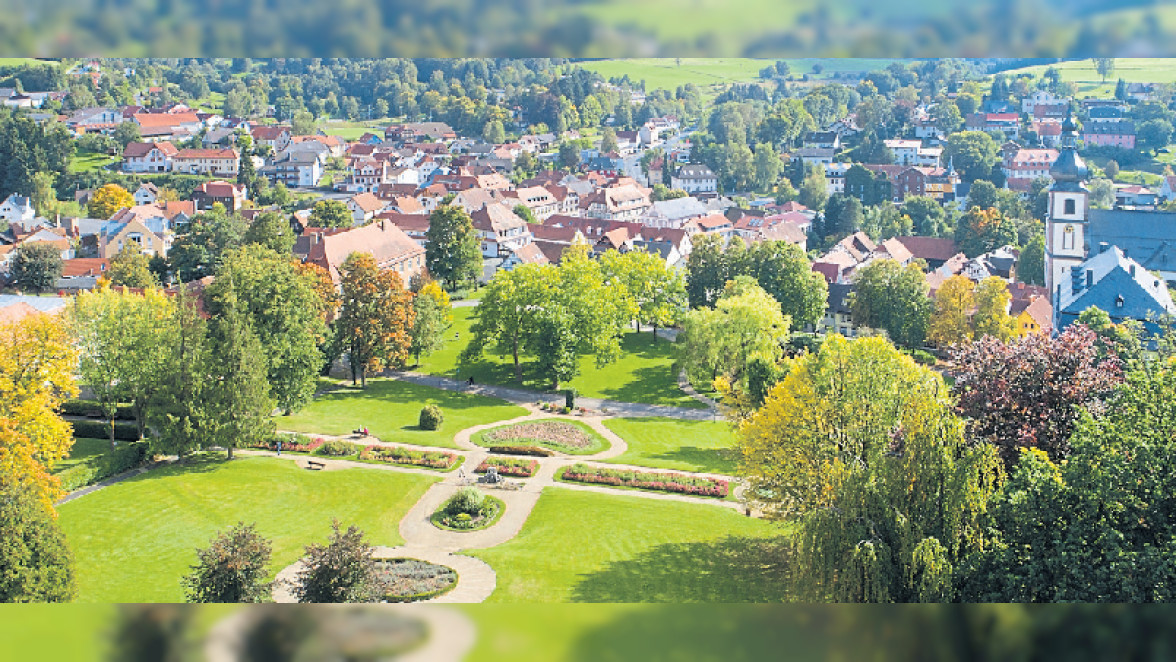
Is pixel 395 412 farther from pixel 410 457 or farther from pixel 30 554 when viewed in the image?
pixel 30 554

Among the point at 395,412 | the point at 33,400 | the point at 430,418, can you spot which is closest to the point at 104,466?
the point at 33,400

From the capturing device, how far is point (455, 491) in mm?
24953

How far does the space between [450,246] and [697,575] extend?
124 ft

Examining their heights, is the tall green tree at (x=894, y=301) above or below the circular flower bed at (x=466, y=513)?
above

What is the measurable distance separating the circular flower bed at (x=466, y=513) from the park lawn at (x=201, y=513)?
1.05m

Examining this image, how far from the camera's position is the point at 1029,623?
7.99ft

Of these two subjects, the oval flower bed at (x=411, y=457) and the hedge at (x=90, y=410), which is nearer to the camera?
the oval flower bed at (x=411, y=457)

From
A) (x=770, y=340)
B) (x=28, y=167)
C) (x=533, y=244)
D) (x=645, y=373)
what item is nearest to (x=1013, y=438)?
(x=770, y=340)

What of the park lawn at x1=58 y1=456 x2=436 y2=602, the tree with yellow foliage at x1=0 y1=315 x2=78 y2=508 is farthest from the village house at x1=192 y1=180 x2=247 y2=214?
the tree with yellow foliage at x1=0 y1=315 x2=78 y2=508

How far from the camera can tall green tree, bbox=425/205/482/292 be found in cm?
5375

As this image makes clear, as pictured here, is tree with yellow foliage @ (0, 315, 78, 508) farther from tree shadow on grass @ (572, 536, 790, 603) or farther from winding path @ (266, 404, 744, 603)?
tree shadow on grass @ (572, 536, 790, 603)

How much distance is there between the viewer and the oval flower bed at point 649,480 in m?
25.4

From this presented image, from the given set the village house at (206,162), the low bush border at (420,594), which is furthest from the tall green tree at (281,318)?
the village house at (206,162)

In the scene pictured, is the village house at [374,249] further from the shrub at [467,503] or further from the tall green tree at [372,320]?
the shrub at [467,503]
